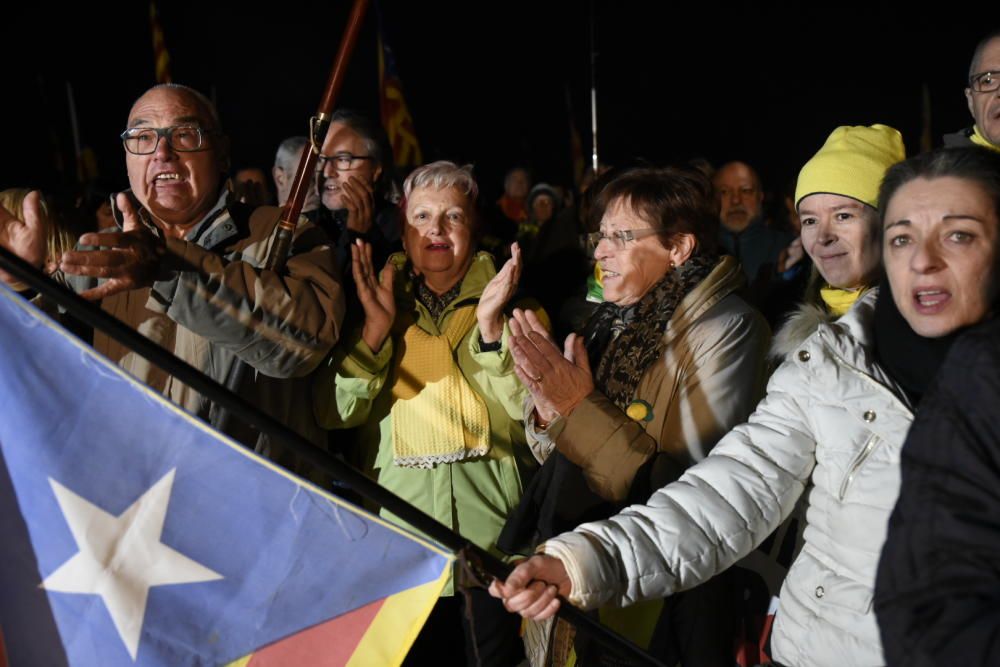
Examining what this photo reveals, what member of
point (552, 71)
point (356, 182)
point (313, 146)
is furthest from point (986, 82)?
point (552, 71)

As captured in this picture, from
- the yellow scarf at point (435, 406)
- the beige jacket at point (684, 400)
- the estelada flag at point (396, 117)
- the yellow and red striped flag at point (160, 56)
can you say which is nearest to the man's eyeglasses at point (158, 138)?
the yellow scarf at point (435, 406)

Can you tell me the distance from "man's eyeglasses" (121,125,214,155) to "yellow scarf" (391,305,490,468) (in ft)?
2.84

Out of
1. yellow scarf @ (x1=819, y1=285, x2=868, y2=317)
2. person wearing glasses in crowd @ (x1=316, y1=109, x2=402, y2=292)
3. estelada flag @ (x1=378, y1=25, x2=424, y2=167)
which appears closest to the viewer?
yellow scarf @ (x1=819, y1=285, x2=868, y2=317)

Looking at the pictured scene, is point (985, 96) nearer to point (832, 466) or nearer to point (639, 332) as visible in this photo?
point (639, 332)

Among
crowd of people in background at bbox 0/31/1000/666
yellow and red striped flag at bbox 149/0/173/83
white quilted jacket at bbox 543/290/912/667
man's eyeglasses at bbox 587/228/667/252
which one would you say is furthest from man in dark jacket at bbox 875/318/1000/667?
yellow and red striped flag at bbox 149/0/173/83

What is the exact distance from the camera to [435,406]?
9.64 ft

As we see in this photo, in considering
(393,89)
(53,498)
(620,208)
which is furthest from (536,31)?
(53,498)

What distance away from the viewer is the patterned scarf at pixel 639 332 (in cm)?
262

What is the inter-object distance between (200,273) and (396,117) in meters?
4.22

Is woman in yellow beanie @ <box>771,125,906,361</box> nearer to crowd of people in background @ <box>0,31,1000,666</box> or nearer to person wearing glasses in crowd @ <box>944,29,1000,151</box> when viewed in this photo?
crowd of people in background @ <box>0,31,1000,666</box>

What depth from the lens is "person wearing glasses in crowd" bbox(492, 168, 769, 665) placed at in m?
2.46

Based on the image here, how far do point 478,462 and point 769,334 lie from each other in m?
0.96

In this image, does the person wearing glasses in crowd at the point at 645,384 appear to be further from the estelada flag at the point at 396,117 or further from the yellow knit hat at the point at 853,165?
the estelada flag at the point at 396,117

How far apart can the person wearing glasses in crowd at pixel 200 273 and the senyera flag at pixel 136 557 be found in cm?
48
